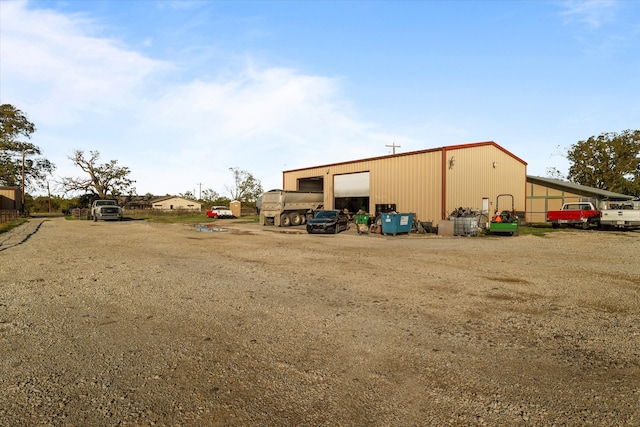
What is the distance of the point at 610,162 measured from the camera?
49.2m

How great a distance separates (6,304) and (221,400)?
543cm

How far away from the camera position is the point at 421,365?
3977mm

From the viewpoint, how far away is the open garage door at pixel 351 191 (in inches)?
1140

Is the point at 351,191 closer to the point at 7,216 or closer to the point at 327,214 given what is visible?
the point at 327,214

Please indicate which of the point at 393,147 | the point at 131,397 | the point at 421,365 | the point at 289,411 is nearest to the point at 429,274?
the point at 421,365

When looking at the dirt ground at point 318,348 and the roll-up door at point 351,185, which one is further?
the roll-up door at point 351,185

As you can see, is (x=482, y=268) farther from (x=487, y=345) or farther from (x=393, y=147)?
(x=393, y=147)

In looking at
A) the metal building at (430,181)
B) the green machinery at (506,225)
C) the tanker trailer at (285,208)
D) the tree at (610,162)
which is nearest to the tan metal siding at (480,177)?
the metal building at (430,181)

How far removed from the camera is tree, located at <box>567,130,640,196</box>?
1876 inches

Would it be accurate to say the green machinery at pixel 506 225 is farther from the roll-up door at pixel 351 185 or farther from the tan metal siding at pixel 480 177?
the roll-up door at pixel 351 185

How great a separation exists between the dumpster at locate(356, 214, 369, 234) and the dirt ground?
47.3 ft

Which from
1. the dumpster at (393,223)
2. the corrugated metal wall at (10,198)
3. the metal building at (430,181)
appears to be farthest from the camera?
the corrugated metal wall at (10,198)

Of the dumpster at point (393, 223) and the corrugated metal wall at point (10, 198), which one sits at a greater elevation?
the corrugated metal wall at point (10, 198)

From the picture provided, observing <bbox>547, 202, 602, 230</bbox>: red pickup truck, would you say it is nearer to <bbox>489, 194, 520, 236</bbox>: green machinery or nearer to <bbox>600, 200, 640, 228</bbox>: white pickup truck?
<bbox>600, 200, 640, 228</bbox>: white pickup truck
